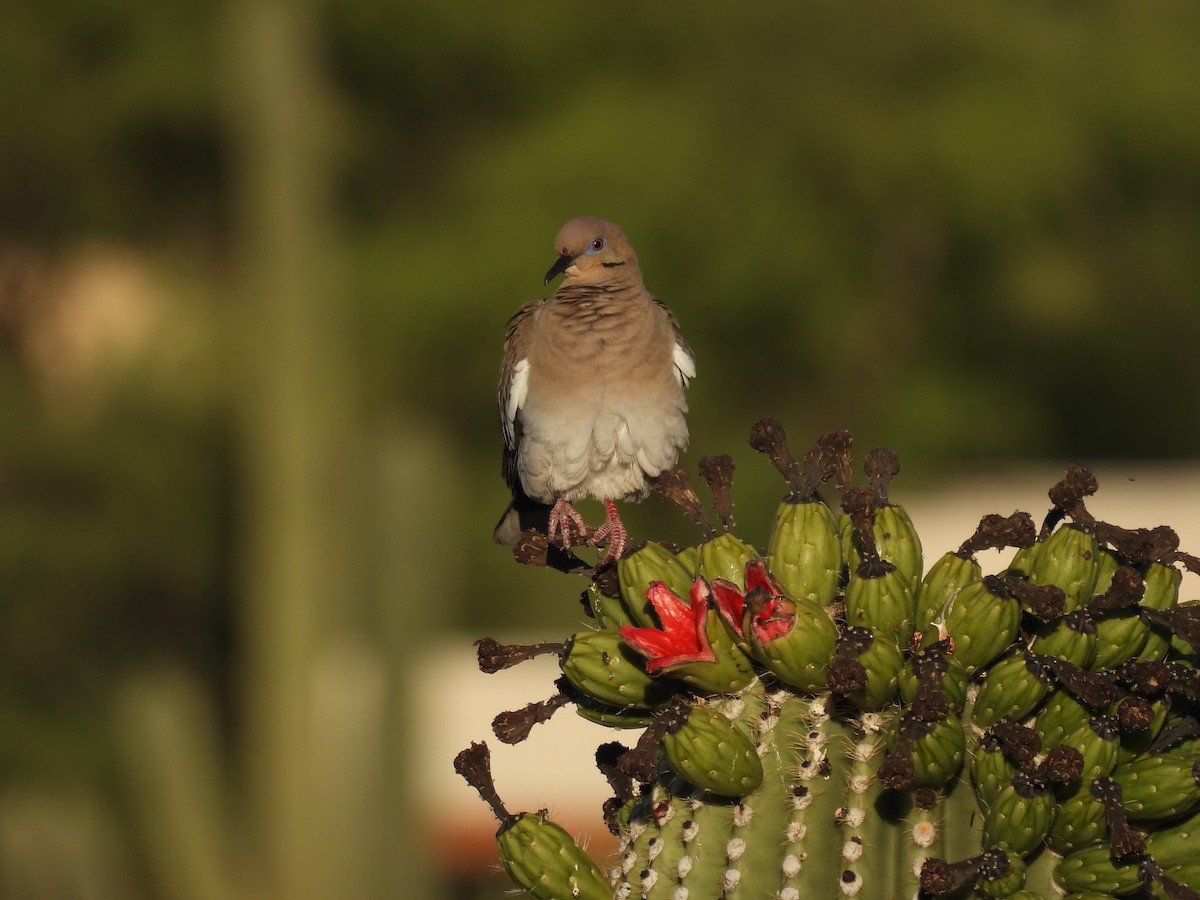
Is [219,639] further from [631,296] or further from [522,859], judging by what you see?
[522,859]

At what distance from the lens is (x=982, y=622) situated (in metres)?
2.88

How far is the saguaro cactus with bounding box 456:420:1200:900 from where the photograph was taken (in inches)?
111

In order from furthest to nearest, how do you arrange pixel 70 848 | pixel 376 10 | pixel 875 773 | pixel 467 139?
1. pixel 467 139
2. pixel 376 10
3. pixel 70 848
4. pixel 875 773

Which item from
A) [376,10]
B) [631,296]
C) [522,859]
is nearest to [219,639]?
[376,10]

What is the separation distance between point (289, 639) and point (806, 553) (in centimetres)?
742

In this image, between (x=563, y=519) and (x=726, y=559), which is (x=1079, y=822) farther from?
(x=563, y=519)

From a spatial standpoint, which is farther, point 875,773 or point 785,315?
point 785,315

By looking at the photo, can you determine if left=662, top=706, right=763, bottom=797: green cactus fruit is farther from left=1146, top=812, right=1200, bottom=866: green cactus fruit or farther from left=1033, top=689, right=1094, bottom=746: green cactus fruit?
left=1146, top=812, right=1200, bottom=866: green cactus fruit

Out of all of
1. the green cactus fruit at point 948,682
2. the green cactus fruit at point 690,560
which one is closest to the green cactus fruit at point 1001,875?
the green cactus fruit at point 948,682

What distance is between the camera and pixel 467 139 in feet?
56.1

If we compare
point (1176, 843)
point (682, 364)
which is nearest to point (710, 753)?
point (1176, 843)

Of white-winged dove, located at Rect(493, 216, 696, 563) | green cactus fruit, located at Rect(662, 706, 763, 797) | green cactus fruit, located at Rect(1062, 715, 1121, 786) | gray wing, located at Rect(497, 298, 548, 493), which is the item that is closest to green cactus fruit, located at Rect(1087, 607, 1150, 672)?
green cactus fruit, located at Rect(1062, 715, 1121, 786)

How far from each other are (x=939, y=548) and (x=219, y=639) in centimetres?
669

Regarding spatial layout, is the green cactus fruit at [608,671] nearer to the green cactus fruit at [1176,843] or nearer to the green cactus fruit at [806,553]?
the green cactus fruit at [806,553]
